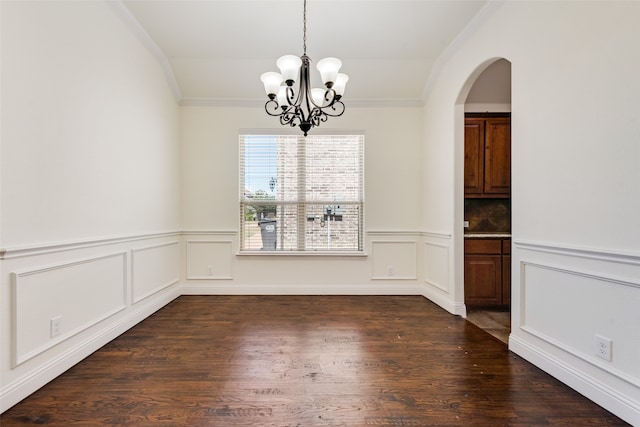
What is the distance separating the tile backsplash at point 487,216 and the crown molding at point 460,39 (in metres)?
1.55

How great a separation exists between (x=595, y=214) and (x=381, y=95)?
9.23ft

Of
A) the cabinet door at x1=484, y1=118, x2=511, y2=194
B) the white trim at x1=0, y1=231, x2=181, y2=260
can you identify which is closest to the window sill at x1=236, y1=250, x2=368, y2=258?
the white trim at x1=0, y1=231, x2=181, y2=260

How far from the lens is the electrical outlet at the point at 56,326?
1.97 metres

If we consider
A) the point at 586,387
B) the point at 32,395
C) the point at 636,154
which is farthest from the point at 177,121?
the point at 586,387

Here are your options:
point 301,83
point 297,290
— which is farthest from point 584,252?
point 297,290

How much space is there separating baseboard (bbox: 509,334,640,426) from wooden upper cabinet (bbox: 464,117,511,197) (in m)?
1.86

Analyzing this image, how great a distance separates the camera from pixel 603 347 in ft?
5.57

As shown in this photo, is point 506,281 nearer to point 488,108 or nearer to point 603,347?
point 603,347

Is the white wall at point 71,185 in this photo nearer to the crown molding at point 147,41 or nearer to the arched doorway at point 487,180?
the crown molding at point 147,41

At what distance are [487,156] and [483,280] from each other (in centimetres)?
146

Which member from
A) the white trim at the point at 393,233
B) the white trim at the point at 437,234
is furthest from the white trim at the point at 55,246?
the white trim at the point at 437,234

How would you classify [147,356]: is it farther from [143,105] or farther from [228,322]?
[143,105]

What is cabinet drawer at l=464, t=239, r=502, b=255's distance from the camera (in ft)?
11.4

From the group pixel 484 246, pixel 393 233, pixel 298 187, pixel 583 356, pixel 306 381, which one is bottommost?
pixel 306 381
